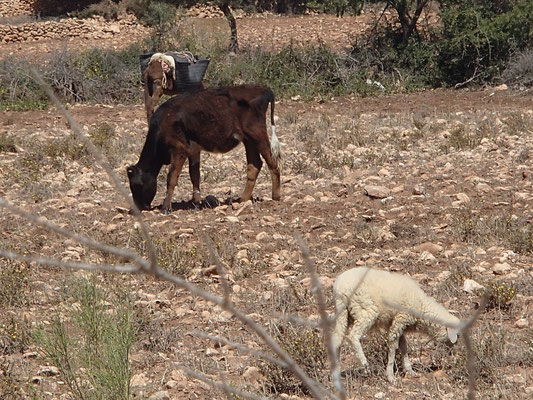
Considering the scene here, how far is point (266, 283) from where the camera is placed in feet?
24.3

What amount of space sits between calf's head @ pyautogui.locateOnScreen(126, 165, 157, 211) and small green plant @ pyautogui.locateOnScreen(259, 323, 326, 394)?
4.77 metres

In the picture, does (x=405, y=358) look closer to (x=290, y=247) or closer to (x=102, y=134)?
(x=290, y=247)

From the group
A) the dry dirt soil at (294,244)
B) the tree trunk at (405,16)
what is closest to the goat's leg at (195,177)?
the dry dirt soil at (294,244)

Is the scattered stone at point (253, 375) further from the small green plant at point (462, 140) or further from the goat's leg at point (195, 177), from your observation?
the small green plant at point (462, 140)

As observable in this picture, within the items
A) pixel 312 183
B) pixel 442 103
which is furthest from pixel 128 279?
pixel 442 103

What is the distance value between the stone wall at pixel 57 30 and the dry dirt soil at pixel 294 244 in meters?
17.9

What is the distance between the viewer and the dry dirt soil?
5.52 meters

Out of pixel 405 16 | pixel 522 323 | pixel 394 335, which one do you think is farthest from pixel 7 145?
pixel 405 16

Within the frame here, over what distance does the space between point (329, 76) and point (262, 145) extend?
1084 centimetres

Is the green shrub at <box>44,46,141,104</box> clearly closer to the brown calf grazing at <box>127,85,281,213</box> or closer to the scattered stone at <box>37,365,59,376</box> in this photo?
the brown calf grazing at <box>127,85,281,213</box>

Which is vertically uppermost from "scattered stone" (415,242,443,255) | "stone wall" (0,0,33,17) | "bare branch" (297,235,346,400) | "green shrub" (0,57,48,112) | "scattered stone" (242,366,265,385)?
"bare branch" (297,235,346,400)

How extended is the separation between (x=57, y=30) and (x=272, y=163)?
25090 mm

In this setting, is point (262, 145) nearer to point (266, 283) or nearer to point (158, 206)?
point (158, 206)

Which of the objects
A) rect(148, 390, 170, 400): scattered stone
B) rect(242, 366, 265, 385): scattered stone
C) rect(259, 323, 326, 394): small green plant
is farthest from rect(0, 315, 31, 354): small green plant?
rect(259, 323, 326, 394): small green plant
